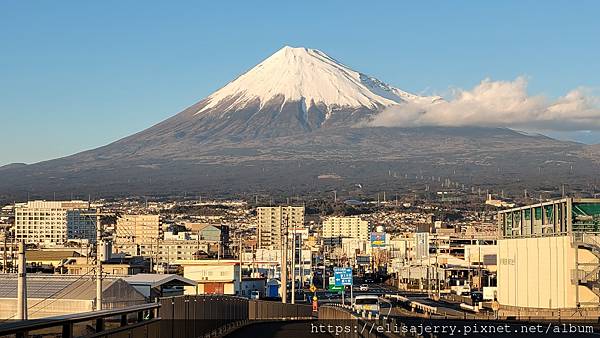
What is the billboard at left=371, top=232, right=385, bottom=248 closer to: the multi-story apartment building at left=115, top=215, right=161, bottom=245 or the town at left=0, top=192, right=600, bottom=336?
the town at left=0, top=192, right=600, bottom=336

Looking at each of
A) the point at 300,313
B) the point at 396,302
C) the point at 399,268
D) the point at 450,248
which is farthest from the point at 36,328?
the point at 450,248

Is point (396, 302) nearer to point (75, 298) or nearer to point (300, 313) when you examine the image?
point (300, 313)

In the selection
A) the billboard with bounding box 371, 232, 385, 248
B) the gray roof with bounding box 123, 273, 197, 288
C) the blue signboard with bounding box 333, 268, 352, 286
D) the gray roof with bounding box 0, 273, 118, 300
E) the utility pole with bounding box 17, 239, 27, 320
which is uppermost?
the utility pole with bounding box 17, 239, 27, 320

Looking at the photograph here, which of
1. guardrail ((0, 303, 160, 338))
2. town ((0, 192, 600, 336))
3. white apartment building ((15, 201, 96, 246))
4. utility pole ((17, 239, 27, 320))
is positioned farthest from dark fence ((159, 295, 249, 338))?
white apartment building ((15, 201, 96, 246))

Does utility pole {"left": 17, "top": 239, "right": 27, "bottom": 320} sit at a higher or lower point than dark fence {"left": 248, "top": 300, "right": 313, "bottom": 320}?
higher

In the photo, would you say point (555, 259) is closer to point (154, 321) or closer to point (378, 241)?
point (154, 321)

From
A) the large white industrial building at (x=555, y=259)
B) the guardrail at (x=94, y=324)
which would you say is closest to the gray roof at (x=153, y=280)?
the large white industrial building at (x=555, y=259)

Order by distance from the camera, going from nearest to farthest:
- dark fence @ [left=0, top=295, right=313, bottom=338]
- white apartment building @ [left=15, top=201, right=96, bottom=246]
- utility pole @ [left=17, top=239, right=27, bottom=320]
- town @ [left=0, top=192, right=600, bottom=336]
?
1. dark fence @ [left=0, top=295, right=313, bottom=338]
2. utility pole @ [left=17, top=239, right=27, bottom=320]
3. town @ [left=0, top=192, right=600, bottom=336]
4. white apartment building @ [left=15, top=201, right=96, bottom=246]

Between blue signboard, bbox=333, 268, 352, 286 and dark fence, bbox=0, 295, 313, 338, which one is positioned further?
blue signboard, bbox=333, 268, 352, 286
